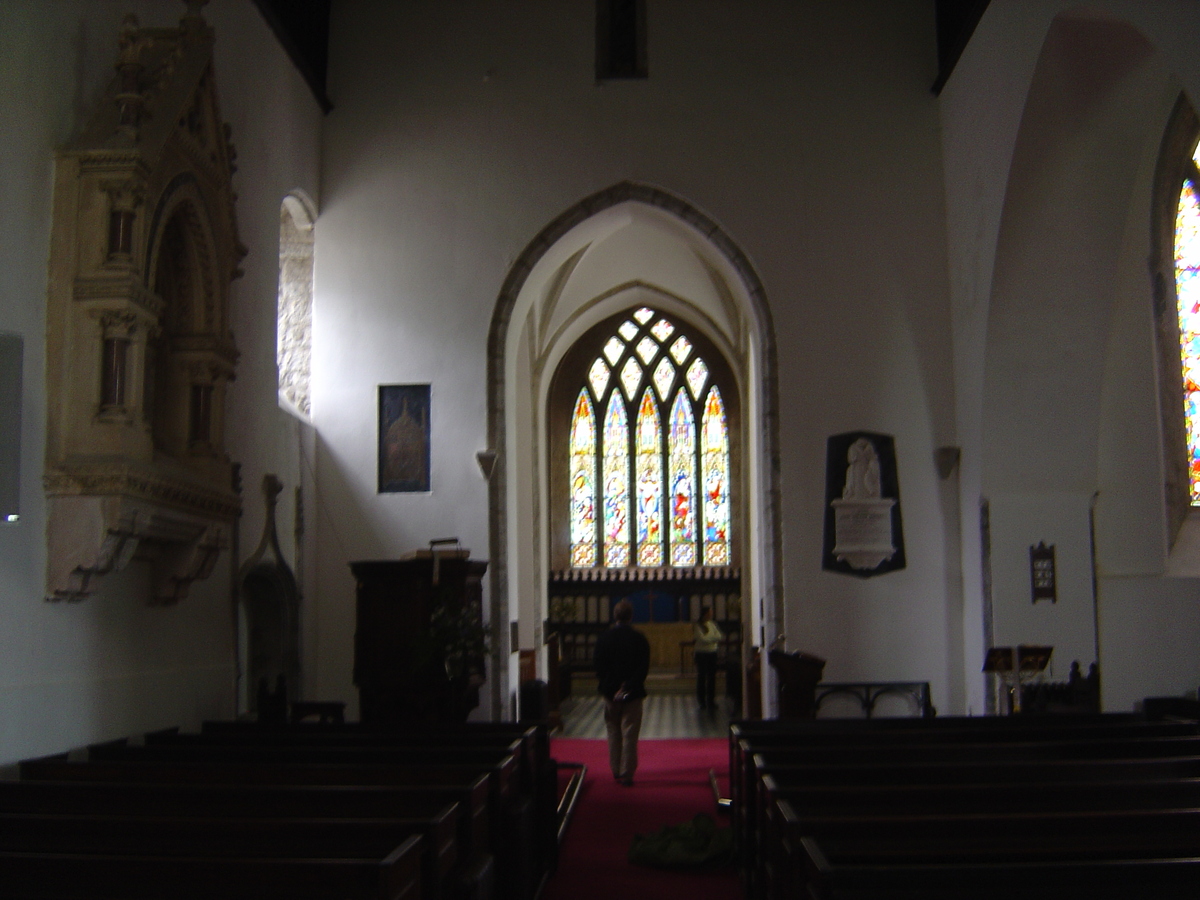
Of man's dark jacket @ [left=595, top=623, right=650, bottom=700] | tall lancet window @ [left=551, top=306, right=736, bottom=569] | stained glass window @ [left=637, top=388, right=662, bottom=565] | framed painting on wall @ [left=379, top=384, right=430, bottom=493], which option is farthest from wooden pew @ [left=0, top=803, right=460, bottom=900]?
stained glass window @ [left=637, top=388, right=662, bottom=565]

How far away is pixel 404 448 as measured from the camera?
961 cm

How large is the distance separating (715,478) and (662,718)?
5220 millimetres

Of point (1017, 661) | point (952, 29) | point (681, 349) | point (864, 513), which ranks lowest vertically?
point (1017, 661)

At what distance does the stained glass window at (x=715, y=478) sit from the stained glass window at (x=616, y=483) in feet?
3.75

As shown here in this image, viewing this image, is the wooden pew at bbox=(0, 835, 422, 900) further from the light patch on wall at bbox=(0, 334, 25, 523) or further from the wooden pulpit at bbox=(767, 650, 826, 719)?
the wooden pulpit at bbox=(767, 650, 826, 719)

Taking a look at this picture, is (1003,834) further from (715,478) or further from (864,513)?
(715,478)

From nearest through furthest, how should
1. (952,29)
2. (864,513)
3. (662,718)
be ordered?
(864,513)
(952,29)
(662,718)

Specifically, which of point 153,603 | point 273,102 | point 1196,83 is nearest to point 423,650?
point 153,603

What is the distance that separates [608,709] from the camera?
8.33m

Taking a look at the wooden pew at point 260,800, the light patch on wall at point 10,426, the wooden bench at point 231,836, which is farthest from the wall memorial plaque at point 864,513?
the wooden bench at point 231,836

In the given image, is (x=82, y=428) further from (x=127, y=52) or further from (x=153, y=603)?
(x=127, y=52)

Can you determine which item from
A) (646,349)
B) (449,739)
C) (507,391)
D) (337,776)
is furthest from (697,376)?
(337,776)

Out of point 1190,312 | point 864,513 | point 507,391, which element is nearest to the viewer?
point 1190,312

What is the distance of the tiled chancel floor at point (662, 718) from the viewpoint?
11258 mm
